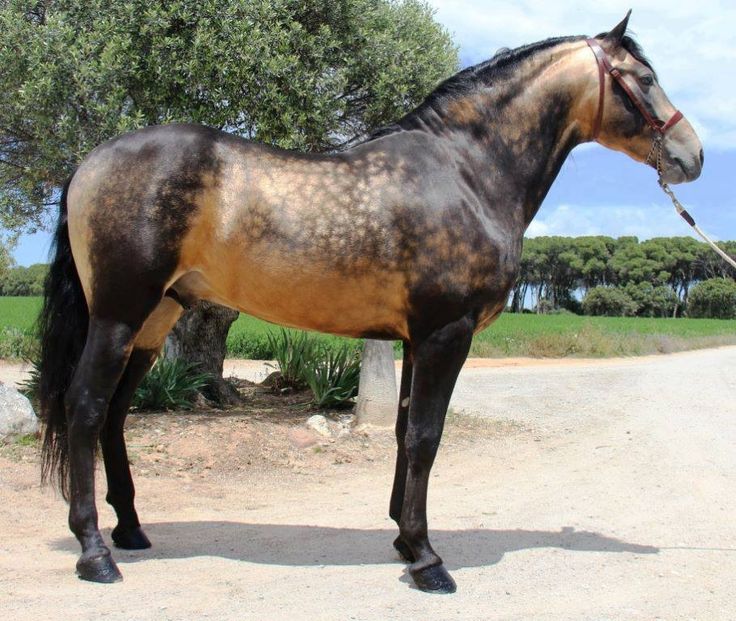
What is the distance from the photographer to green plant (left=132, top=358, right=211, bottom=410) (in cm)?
840

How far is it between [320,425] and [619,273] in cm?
7948

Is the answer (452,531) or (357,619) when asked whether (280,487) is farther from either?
(357,619)

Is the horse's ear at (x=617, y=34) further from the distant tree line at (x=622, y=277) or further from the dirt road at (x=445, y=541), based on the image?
the distant tree line at (x=622, y=277)

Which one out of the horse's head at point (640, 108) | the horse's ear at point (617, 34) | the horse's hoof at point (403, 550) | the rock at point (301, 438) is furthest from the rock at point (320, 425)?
the horse's ear at point (617, 34)

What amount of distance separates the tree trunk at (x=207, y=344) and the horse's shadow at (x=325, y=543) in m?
4.56

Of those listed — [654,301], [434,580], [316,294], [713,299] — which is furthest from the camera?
[654,301]

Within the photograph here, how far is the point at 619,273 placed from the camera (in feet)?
270

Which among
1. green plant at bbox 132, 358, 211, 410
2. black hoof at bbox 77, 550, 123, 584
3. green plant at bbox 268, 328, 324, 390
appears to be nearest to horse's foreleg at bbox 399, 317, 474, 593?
black hoof at bbox 77, 550, 123, 584

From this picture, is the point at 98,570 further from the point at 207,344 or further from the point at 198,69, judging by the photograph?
the point at 207,344

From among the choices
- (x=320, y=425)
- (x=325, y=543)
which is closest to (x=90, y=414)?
(x=325, y=543)

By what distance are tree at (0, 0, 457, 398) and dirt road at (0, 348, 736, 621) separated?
11.8ft

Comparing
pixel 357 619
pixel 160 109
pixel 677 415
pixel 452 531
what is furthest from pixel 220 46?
pixel 677 415

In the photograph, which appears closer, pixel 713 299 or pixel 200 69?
pixel 200 69

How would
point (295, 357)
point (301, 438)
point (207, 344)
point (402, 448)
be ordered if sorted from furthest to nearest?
1. point (295, 357)
2. point (207, 344)
3. point (301, 438)
4. point (402, 448)
